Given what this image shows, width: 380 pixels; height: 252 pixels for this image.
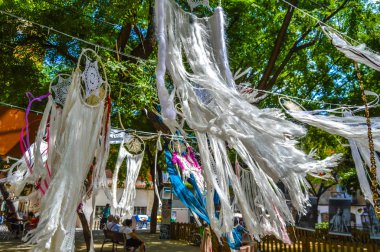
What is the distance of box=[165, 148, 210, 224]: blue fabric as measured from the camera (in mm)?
5277

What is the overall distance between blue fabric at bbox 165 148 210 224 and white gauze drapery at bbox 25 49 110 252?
6.39ft

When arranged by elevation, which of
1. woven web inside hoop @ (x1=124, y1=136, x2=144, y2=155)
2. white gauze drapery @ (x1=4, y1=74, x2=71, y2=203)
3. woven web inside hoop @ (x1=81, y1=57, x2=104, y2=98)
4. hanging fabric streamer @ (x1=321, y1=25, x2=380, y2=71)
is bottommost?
white gauze drapery @ (x1=4, y1=74, x2=71, y2=203)

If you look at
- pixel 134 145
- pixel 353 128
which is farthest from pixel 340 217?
pixel 353 128

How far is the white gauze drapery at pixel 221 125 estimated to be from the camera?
2314 millimetres

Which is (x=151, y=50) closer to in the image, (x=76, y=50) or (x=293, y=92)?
(x=76, y=50)

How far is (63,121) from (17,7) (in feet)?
16.2

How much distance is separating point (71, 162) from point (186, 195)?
256 cm

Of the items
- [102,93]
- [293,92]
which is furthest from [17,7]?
[293,92]

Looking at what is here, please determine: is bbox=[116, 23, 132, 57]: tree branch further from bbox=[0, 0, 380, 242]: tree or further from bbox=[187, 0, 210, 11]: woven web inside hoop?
bbox=[187, 0, 210, 11]: woven web inside hoop

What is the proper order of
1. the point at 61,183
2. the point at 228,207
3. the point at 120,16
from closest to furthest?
the point at 228,207
the point at 61,183
the point at 120,16

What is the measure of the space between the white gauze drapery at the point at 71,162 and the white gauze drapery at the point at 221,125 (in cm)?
136

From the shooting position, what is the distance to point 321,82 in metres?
10.8

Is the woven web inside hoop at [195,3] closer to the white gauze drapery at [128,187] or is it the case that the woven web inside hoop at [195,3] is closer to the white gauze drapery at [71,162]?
the white gauze drapery at [71,162]

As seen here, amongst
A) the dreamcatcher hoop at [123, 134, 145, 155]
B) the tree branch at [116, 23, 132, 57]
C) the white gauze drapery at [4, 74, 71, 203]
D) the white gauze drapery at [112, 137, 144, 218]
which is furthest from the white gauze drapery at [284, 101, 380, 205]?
the tree branch at [116, 23, 132, 57]
